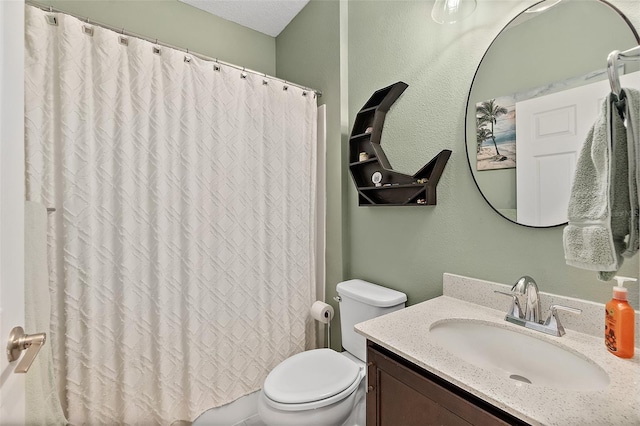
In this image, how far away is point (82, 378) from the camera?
3.90 feet

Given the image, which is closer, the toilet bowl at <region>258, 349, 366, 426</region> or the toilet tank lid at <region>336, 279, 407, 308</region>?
the toilet bowl at <region>258, 349, 366, 426</region>

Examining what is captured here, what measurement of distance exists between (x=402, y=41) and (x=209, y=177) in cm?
124

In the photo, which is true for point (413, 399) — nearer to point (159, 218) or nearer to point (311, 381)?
point (311, 381)

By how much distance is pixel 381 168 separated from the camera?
1.50m

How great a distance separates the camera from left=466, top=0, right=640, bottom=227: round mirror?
86 cm

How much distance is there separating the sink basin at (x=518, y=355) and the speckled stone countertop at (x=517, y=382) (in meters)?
0.02

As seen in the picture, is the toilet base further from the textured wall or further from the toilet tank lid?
the textured wall

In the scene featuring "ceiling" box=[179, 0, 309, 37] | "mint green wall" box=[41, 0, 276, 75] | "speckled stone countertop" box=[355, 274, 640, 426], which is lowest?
"speckled stone countertop" box=[355, 274, 640, 426]

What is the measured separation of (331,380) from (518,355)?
0.75 meters

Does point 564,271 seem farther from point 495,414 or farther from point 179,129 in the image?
point 179,129

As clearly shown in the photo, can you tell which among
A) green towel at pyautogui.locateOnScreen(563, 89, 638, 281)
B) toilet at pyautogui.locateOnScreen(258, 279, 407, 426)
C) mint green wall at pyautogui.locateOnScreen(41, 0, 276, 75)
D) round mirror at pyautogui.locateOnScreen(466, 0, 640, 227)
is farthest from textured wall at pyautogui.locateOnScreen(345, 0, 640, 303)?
mint green wall at pyautogui.locateOnScreen(41, 0, 276, 75)

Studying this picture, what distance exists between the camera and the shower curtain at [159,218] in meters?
1.14

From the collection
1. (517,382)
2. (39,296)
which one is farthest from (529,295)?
(39,296)

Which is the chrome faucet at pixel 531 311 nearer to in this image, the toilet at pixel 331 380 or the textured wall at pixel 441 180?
the textured wall at pixel 441 180
